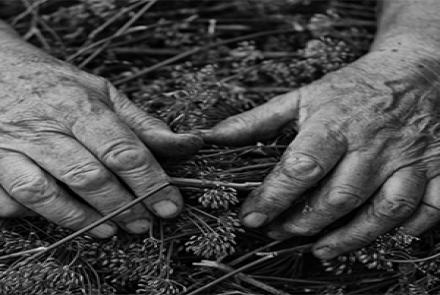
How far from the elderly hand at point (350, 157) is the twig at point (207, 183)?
0.09 feet

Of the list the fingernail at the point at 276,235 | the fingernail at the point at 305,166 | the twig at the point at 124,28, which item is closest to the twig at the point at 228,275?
the fingernail at the point at 276,235

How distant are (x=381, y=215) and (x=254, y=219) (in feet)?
1.00

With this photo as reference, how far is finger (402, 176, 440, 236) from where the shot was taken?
1.59 meters

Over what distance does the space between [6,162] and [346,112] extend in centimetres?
83

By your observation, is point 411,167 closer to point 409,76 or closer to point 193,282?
point 409,76

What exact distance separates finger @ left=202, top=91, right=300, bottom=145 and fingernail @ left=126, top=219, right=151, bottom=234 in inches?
11.0

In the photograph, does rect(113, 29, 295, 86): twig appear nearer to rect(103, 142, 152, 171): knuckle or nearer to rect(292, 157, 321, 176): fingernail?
rect(103, 142, 152, 171): knuckle

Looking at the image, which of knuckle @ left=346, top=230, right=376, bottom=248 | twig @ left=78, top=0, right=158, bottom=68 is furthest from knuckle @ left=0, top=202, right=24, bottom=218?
knuckle @ left=346, top=230, right=376, bottom=248

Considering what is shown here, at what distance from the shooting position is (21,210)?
154 centimetres

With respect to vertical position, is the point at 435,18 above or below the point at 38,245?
above

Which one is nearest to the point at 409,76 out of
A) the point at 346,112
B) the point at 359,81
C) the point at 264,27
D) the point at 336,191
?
the point at 359,81

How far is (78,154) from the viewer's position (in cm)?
147

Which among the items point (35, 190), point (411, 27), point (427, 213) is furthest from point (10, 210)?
point (411, 27)

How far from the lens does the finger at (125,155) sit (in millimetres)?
1460
